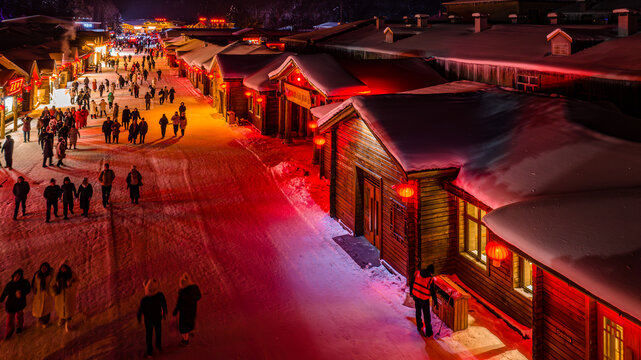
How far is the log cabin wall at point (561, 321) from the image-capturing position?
7398 mm

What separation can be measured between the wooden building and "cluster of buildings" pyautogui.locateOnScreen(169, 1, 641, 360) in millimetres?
32

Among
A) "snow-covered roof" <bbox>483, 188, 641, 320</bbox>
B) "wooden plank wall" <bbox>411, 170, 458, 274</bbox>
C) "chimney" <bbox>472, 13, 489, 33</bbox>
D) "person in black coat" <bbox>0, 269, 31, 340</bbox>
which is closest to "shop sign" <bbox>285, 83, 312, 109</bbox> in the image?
"chimney" <bbox>472, 13, 489, 33</bbox>

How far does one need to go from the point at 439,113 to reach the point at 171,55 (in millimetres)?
74601

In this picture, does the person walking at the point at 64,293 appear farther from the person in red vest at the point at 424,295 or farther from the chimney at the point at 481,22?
the chimney at the point at 481,22

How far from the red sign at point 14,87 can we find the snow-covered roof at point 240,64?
11.4 m

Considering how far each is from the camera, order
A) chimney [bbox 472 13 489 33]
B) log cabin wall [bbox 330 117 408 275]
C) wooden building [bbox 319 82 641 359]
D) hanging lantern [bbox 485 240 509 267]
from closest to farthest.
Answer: wooden building [bbox 319 82 641 359] < hanging lantern [bbox 485 240 509 267] < log cabin wall [bbox 330 117 408 275] < chimney [bbox 472 13 489 33]

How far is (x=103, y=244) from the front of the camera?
1389cm

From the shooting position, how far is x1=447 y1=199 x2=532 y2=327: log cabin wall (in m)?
9.87

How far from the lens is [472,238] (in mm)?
11695

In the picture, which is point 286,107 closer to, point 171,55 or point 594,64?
point 594,64

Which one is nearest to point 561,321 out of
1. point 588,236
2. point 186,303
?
point 588,236

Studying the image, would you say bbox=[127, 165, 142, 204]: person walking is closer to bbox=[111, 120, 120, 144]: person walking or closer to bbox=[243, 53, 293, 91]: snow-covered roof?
bbox=[111, 120, 120, 144]: person walking

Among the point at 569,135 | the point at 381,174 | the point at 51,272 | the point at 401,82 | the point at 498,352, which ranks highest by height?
the point at 401,82

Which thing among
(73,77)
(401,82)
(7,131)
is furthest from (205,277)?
(73,77)
